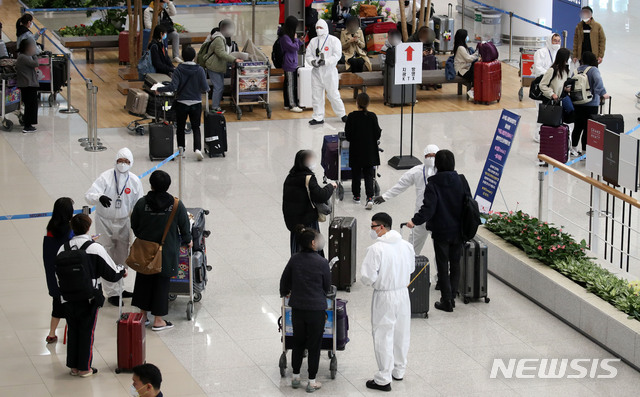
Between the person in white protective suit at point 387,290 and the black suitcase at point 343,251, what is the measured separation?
2158 mm

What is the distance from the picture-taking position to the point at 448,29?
2558 cm

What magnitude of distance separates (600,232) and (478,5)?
1569cm

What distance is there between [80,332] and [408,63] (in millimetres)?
7748

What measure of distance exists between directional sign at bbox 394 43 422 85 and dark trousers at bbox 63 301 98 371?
24.0 feet

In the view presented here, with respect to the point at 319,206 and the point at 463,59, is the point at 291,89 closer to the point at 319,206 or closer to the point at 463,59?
the point at 463,59

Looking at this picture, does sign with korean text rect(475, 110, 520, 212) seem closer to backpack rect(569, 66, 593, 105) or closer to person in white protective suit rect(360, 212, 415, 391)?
backpack rect(569, 66, 593, 105)

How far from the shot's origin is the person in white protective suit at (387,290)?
29.8ft

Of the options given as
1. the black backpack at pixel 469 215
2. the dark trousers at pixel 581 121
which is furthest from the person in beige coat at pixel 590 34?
the black backpack at pixel 469 215

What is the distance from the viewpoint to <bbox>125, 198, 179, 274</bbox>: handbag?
10195 mm

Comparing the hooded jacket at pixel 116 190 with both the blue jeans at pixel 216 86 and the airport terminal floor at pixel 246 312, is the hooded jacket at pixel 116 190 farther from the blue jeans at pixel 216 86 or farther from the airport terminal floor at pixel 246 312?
the blue jeans at pixel 216 86

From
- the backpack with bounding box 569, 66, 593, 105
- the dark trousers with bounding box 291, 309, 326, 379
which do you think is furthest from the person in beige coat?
the dark trousers with bounding box 291, 309, 326, 379

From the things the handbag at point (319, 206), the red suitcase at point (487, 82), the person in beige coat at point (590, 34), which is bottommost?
the handbag at point (319, 206)

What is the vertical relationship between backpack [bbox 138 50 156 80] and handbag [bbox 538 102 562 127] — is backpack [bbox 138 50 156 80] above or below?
above

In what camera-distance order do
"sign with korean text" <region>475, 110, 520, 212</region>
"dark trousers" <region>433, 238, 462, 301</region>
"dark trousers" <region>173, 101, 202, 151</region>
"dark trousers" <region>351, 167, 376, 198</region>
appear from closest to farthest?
1. "dark trousers" <region>433, 238, 462, 301</region>
2. "sign with korean text" <region>475, 110, 520, 212</region>
3. "dark trousers" <region>351, 167, 376, 198</region>
4. "dark trousers" <region>173, 101, 202, 151</region>
